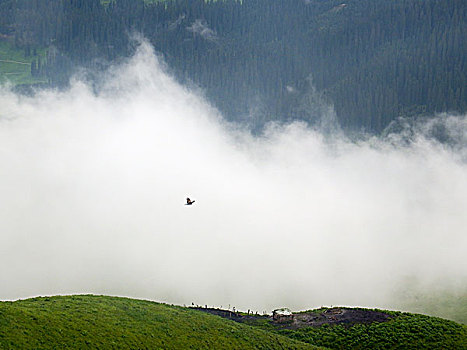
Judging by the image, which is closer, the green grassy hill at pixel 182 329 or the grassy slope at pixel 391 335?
the green grassy hill at pixel 182 329

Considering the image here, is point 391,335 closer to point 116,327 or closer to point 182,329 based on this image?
point 182,329

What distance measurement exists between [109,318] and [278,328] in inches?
2125

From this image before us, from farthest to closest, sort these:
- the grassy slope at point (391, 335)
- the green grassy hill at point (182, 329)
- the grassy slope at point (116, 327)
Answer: the grassy slope at point (391, 335), the green grassy hill at point (182, 329), the grassy slope at point (116, 327)

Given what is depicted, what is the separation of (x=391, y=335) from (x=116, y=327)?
70706 millimetres

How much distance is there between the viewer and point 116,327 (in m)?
150

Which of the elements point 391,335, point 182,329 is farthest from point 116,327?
point 391,335

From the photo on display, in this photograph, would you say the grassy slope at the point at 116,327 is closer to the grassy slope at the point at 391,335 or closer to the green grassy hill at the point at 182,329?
the green grassy hill at the point at 182,329

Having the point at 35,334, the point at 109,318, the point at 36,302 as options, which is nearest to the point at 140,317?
the point at 109,318

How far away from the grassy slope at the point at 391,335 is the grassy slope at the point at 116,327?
1113 cm

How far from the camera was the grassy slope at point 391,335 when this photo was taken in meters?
176

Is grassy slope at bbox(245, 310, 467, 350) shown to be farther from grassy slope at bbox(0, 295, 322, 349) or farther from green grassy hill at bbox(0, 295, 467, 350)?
grassy slope at bbox(0, 295, 322, 349)

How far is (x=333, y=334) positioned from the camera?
604 ft

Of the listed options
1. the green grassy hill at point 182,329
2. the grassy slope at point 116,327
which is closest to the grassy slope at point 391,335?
the green grassy hill at point 182,329

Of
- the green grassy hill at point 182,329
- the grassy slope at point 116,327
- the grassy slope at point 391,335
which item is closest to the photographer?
the grassy slope at point 116,327
